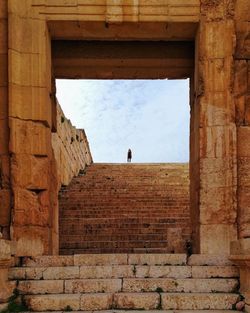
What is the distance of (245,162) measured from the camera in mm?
8000

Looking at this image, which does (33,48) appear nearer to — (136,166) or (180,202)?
(180,202)

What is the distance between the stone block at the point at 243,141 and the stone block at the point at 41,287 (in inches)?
155

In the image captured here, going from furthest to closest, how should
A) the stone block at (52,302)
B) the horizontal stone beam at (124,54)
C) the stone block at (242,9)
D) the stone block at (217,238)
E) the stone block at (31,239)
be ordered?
the horizontal stone beam at (124,54), the stone block at (242,9), the stone block at (217,238), the stone block at (31,239), the stone block at (52,302)

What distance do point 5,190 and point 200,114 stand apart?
3665 millimetres

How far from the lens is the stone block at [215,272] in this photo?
609 cm

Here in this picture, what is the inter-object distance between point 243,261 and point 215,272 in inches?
25.7

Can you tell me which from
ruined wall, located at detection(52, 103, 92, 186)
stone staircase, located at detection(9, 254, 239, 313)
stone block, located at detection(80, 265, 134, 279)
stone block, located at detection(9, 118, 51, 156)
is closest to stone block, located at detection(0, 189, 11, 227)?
stone block, located at detection(9, 118, 51, 156)

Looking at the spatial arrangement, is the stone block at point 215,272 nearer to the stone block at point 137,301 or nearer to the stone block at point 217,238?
the stone block at point 137,301

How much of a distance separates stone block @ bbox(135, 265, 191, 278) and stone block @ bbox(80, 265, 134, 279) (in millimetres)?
136

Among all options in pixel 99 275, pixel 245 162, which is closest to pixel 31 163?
pixel 99 275

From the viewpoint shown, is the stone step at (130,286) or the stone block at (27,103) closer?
the stone step at (130,286)

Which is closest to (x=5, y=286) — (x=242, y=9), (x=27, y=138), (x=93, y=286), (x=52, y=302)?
(x=52, y=302)

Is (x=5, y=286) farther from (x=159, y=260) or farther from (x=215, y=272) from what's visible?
(x=215, y=272)

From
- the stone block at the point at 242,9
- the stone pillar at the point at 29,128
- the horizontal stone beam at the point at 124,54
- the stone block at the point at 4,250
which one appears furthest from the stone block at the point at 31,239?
the stone block at the point at 242,9
